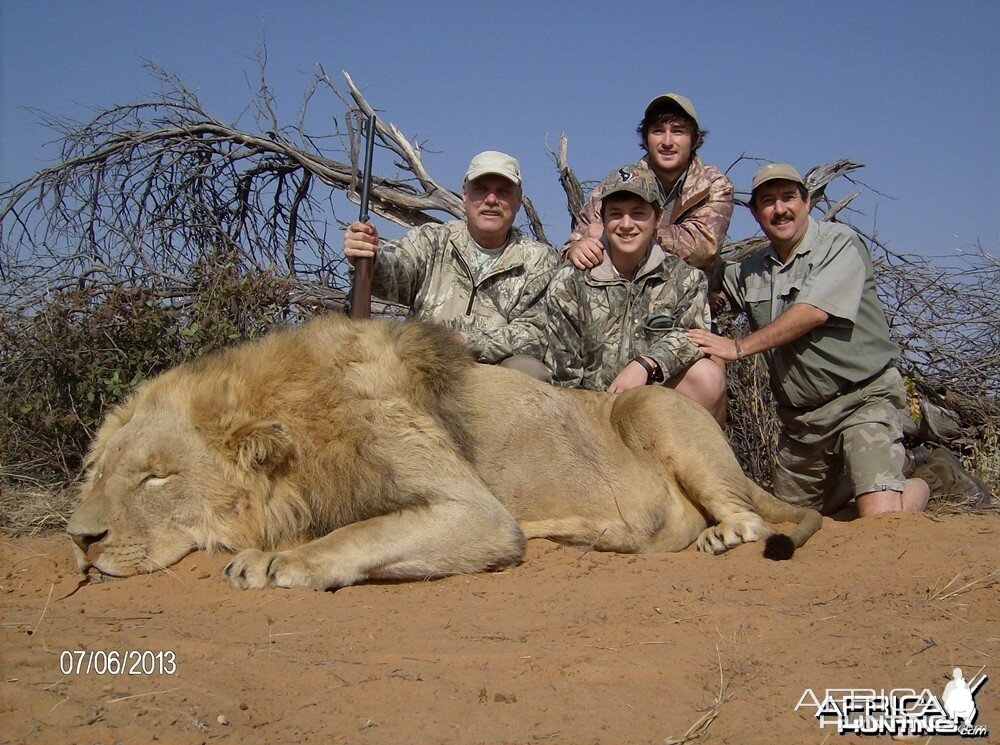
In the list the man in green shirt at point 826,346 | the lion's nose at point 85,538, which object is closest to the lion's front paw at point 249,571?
the lion's nose at point 85,538

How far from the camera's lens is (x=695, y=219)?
22.0ft

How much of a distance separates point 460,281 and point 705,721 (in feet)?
14.4

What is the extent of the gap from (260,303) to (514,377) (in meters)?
2.55

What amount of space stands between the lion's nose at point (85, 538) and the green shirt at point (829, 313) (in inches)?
169

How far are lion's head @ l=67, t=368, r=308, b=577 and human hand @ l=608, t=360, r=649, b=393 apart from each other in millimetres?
2283

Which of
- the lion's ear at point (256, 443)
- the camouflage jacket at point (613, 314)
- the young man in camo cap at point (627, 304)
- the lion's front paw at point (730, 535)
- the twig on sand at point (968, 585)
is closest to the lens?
the twig on sand at point (968, 585)

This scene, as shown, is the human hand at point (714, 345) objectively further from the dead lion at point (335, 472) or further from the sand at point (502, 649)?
the sand at point (502, 649)

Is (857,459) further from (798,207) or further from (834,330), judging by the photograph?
(798,207)

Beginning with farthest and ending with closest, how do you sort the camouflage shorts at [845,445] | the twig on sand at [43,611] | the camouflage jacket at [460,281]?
the camouflage jacket at [460,281]
the camouflage shorts at [845,445]
the twig on sand at [43,611]

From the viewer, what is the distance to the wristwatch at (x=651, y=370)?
569cm

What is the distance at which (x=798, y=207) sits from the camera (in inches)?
239

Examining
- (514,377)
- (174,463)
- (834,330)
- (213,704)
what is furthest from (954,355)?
(213,704)

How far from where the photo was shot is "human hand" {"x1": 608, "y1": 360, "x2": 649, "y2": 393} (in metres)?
5.64
